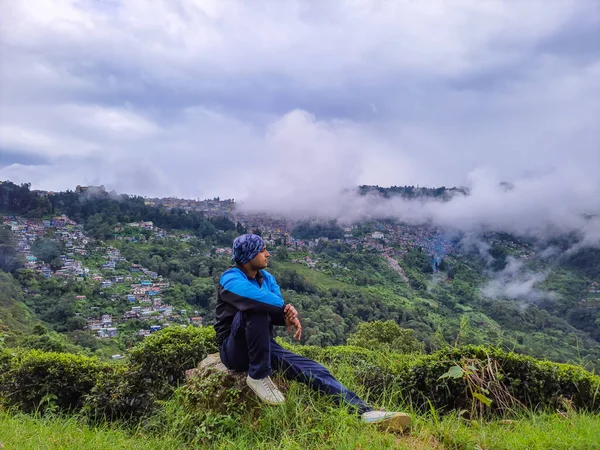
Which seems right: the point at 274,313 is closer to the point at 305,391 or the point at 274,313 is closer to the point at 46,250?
the point at 305,391

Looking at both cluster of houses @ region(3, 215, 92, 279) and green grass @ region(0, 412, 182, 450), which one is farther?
cluster of houses @ region(3, 215, 92, 279)

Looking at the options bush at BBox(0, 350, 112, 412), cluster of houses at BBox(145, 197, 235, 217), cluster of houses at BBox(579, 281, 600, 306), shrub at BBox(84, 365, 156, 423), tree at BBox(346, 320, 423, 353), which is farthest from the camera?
cluster of houses at BBox(145, 197, 235, 217)

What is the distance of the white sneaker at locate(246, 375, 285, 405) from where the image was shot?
3102 mm

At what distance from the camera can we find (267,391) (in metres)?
3.12

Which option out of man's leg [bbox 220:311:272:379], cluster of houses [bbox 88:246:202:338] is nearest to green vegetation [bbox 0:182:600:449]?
man's leg [bbox 220:311:272:379]

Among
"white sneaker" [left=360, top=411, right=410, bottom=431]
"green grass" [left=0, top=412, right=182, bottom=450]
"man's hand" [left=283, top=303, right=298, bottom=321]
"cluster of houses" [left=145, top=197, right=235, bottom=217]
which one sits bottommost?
"green grass" [left=0, top=412, right=182, bottom=450]

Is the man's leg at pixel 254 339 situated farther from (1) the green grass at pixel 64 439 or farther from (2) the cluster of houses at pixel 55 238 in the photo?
(2) the cluster of houses at pixel 55 238

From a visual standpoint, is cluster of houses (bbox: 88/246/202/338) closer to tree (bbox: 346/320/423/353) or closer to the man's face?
tree (bbox: 346/320/423/353)

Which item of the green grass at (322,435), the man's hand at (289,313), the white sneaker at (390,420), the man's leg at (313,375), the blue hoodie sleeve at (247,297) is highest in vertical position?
the blue hoodie sleeve at (247,297)

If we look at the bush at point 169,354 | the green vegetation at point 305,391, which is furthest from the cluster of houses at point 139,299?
the bush at point 169,354

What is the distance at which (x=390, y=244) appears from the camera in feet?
283

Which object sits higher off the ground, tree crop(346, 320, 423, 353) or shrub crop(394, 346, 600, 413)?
shrub crop(394, 346, 600, 413)

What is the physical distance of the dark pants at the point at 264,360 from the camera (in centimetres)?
312

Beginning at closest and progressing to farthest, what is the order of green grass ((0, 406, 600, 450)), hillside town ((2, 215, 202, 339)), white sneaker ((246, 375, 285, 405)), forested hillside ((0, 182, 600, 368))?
1. green grass ((0, 406, 600, 450))
2. white sneaker ((246, 375, 285, 405))
3. forested hillside ((0, 182, 600, 368))
4. hillside town ((2, 215, 202, 339))
